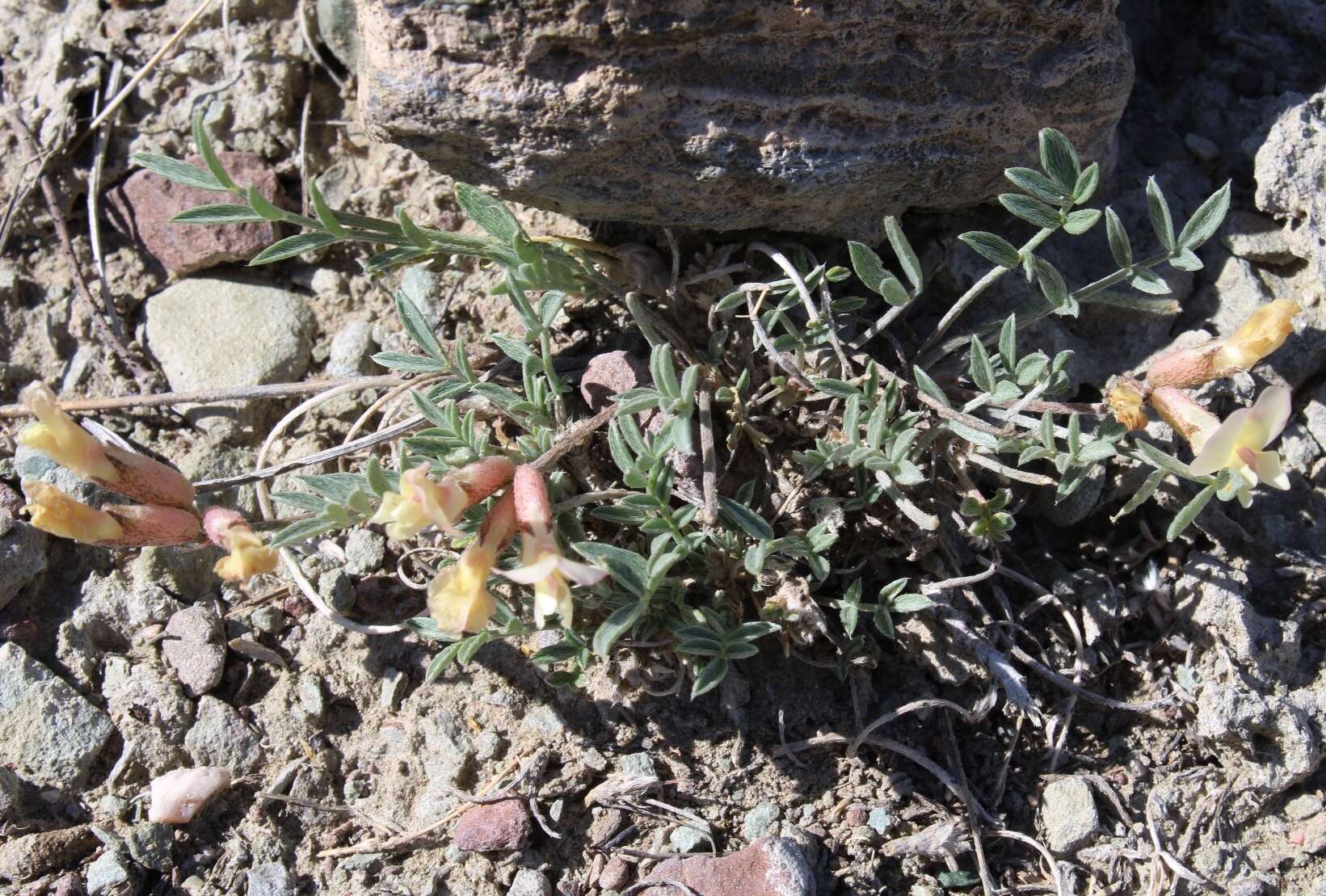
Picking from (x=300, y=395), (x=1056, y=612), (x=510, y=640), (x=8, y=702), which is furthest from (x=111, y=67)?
(x=1056, y=612)

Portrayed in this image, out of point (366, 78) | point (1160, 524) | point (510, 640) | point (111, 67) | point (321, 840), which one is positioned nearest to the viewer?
point (366, 78)

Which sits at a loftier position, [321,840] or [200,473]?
[200,473]

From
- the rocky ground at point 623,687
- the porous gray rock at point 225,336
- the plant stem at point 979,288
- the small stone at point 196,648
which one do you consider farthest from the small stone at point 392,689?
the plant stem at point 979,288

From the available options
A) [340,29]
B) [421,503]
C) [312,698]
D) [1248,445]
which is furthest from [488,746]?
[340,29]

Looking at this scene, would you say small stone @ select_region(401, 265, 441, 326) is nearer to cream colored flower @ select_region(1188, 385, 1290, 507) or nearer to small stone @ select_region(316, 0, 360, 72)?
small stone @ select_region(316, 0, 360, 72)

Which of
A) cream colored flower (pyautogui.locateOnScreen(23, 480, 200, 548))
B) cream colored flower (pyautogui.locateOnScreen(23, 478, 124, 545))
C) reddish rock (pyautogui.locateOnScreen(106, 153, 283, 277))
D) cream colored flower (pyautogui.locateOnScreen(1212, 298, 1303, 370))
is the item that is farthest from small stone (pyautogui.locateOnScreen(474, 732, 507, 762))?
cream colored flower (pyautogui.locateOnScreen(1212, 298, 1303, 370))

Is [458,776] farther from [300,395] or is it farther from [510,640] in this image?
[300,395]
